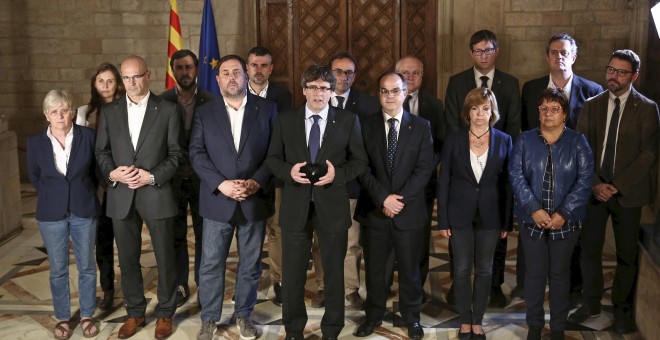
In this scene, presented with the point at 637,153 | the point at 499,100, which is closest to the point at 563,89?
the point at 499,100

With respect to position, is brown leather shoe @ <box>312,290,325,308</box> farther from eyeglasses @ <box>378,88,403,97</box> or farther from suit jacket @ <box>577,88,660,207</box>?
suit jacket @ <box>577,88,660,207</box>

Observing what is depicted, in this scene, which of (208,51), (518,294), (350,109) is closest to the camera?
(350,109)

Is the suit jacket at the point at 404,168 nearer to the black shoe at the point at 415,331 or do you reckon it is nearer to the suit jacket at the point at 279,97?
the black shoe at the point at 415,331

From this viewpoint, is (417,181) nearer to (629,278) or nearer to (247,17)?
(629,278)

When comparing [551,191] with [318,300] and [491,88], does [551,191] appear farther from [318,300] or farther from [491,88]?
[318,300]

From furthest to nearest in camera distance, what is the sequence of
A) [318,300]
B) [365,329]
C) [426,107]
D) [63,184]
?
[318,300]
[426,107]
[365,329]
[63,184]

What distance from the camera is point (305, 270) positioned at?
4.66 metres

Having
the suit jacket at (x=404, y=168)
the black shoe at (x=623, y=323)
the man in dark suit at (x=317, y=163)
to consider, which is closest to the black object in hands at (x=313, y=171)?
the man in dark suit at (x=317, y=163)

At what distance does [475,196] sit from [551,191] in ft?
1.41

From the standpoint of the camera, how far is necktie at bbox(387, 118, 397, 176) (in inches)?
183

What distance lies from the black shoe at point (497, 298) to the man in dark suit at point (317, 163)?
4.49 ft

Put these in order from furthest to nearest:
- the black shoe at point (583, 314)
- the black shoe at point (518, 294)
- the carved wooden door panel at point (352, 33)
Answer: the carved wooden door panel at point (352, 33) < the black shoe at point (518, 294) < the black shoe at point (583, 314)

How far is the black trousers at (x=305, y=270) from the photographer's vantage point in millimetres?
4566

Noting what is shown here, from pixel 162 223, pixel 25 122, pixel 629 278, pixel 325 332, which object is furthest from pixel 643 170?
pixel 25 122
